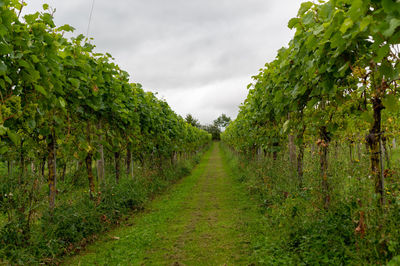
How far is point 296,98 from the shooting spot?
12.9ft

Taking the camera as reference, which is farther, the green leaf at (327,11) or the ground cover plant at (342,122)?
the green leaf at (327,11)

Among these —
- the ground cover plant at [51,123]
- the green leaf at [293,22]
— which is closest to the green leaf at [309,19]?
the green leaf at [293,22]

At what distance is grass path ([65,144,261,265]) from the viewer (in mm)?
4566

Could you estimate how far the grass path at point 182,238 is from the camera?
4.57m

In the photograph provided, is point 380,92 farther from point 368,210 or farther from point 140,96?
point 140,96

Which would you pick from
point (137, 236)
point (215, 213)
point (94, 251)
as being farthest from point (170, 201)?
point (94, 251)

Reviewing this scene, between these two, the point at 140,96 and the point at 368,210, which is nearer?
the point at 368,210

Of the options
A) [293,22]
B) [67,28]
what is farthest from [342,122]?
[67,28]

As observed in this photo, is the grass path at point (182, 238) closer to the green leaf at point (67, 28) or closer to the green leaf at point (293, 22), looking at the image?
the green leaf at point (293, 22)

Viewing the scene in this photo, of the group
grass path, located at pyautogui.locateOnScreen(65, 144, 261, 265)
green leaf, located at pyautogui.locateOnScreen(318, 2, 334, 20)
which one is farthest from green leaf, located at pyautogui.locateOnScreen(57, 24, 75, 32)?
grass path, located at pyautogui.locateOnScreen(65, 144, 261, 265)

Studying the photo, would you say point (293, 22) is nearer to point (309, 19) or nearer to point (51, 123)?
point (309, 19)

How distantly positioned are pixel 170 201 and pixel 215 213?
227cm

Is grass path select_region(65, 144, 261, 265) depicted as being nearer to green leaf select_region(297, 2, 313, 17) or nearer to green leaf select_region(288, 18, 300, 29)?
green leaf select_region(288, 18, 300, 29)

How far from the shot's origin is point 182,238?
557 cm
